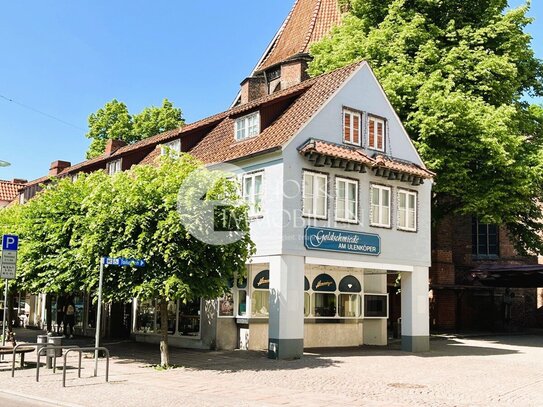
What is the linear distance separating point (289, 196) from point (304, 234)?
1.33 m

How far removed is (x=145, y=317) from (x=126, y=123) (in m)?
25.9

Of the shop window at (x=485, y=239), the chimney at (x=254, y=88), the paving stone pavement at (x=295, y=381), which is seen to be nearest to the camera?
the paving stone pavement at (x=295, y=381)

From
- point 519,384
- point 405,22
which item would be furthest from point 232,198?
point 405,22

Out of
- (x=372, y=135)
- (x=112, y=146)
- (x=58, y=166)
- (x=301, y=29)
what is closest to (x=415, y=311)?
(x=372, y=135)

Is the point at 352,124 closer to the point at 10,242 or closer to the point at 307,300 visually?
the point at 307,300

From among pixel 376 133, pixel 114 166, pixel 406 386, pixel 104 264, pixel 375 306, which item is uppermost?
pixel 114 166

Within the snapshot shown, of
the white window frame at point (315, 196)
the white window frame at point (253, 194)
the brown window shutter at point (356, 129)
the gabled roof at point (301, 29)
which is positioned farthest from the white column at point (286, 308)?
the gabled roof at point (301, 29)

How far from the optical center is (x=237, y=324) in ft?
77.5

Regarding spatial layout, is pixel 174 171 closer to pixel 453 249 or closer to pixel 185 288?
pixel 185 288

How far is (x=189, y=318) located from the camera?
80.4 ft

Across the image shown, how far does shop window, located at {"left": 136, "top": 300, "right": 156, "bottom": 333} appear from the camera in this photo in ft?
87.4

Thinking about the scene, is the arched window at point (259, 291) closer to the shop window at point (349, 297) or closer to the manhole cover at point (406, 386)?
the shop window at point (349, 297)

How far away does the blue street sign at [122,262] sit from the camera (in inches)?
631

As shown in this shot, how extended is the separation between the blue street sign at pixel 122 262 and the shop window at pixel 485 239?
31.7m
